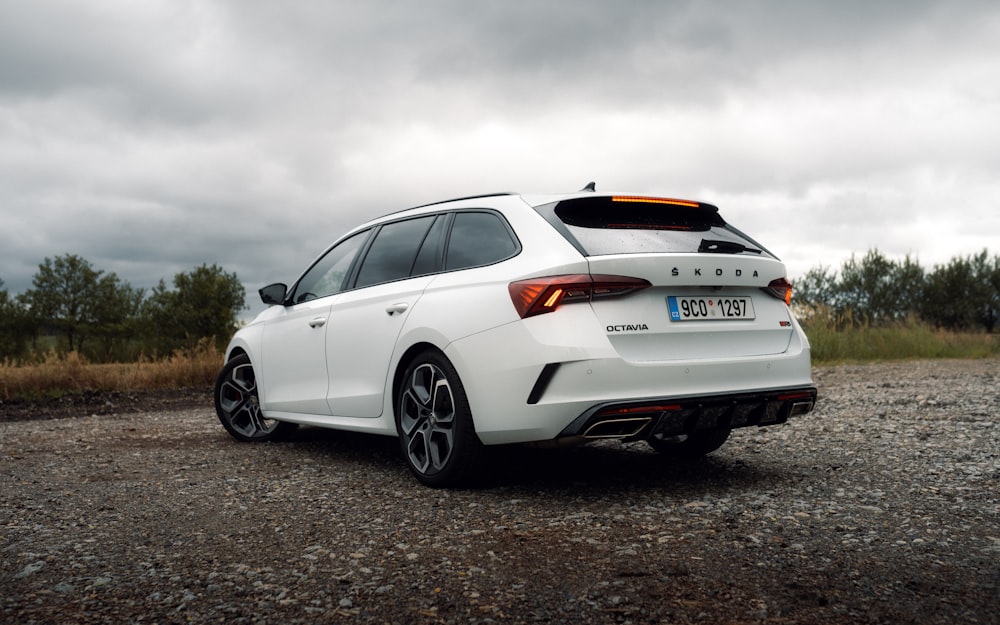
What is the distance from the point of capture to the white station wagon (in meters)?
4.26

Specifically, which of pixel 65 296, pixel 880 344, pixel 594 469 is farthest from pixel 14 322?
pixel 594 469

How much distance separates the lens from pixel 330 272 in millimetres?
6598

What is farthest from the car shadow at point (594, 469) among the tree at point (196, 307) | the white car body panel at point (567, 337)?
the tree at point (196, 307)

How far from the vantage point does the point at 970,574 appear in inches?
125

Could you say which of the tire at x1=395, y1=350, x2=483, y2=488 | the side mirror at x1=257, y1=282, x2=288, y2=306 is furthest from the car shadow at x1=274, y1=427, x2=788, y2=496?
the side mirror at x1=257, y1=282, x2=288, y2=306

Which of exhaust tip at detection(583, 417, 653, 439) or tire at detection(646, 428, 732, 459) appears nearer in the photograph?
exhaust tip at detection(583, 417, 653, 439)

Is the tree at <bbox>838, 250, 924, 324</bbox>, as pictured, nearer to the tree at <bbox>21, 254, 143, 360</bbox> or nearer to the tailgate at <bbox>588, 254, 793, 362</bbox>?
the tailgate at <bbox>588, 254, 793, 362</bbox>

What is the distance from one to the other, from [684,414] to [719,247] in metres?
1.04

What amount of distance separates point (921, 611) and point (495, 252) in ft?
9.29

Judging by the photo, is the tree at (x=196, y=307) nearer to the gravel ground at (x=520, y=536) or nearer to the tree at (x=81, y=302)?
the tree at (x=81, y=302)

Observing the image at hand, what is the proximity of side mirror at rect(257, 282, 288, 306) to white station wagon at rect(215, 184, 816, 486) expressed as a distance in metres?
1.39

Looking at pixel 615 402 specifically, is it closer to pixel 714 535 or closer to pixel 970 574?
pixel 714 535

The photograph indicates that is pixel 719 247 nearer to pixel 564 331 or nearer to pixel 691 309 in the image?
pixel 691 309

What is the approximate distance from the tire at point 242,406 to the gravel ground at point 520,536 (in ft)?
1.75
